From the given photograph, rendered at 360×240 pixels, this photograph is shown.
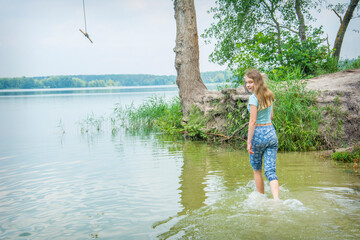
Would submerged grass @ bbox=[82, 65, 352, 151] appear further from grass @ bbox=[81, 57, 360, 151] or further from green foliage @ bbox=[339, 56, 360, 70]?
green foliage @ bbox=[339, 56, 360, 70]

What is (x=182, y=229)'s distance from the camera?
171 inches

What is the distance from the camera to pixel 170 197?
19.2 ft

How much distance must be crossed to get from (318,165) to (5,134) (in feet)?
44.4

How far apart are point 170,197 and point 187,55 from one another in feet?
28.5

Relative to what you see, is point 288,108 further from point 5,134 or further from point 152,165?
point 5,134

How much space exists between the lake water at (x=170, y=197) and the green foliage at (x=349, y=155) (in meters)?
0.21

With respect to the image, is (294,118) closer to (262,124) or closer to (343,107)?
(343,107)

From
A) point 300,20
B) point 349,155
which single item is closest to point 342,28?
point 300,20

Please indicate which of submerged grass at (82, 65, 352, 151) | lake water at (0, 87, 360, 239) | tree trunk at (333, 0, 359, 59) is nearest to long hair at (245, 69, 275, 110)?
lake water at (0, 87, 360, 239)

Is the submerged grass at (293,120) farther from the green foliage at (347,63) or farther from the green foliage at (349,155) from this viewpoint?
the green foliage at (347,63)

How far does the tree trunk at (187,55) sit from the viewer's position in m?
13.5

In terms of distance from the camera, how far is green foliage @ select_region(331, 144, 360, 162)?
755cm

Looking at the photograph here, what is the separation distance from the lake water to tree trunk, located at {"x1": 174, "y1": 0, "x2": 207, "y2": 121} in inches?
139

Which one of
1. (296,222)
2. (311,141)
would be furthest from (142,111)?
(296,222)
